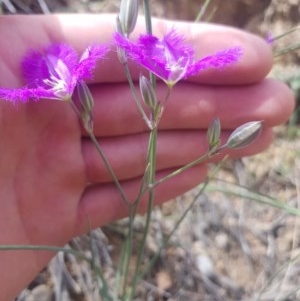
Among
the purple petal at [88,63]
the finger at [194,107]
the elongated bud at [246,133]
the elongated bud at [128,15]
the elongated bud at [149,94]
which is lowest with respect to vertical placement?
the elongated bud at [246,133]

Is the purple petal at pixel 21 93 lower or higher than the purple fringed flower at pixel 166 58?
lower

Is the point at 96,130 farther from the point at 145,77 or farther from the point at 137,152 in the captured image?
the point at 145,77

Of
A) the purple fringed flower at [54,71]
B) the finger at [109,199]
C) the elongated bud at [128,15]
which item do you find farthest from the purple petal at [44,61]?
the finger at [109,199]

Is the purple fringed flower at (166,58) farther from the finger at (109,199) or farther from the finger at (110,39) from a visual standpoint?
the finger at (109,199)

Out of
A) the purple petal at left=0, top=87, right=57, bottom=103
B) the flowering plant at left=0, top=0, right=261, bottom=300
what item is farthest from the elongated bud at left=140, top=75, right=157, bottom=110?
the purple petal at left=0, top=87, right=57, bottom=103

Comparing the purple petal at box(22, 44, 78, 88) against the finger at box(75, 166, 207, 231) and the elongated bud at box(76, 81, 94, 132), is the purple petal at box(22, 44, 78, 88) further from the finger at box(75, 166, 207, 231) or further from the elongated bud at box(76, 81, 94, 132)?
the finger at box(75, 166, 207, 231)

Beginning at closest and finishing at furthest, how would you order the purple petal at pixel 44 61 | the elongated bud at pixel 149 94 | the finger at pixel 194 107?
the elongated bud at pixel 149 94
the purple petal at pixel 44 61
the finger at pixel 194 107

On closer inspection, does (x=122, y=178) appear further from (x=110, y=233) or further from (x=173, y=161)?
(x=110, y=233)

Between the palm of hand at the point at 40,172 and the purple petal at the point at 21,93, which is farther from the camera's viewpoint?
the palm of hand at the point at 40,172
